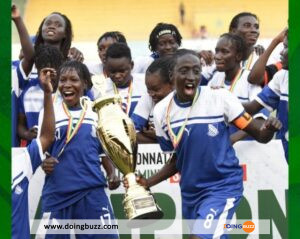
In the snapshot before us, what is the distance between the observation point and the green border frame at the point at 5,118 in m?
4.55

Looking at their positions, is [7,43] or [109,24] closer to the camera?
[7,43]

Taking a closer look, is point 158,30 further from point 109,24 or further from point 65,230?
point 109,24

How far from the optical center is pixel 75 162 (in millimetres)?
7129

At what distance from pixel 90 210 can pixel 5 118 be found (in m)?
2.66

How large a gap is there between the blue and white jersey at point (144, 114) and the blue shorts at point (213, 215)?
144 cm

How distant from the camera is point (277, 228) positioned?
303 inches

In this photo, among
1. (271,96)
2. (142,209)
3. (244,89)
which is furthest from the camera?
(244,89)

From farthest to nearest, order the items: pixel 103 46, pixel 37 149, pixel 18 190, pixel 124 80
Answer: pixel 103 46 → pixel 124 80 → pixel 18 190 → pixel 37 149

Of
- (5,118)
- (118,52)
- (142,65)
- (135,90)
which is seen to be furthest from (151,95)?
(5,118)

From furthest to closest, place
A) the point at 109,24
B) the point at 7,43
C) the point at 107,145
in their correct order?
the point at 109,24 < the point at 107,145 < the point at 7,43

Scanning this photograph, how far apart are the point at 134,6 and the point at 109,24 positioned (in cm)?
141

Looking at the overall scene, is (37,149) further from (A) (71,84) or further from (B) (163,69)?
(B) (163,69)

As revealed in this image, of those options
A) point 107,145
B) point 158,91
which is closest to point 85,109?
point 158,91

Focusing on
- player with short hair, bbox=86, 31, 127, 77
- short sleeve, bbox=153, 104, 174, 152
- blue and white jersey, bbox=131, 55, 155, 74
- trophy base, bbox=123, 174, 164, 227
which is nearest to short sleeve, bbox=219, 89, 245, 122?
short sleeve, bbox=153, 104, 174, 152
